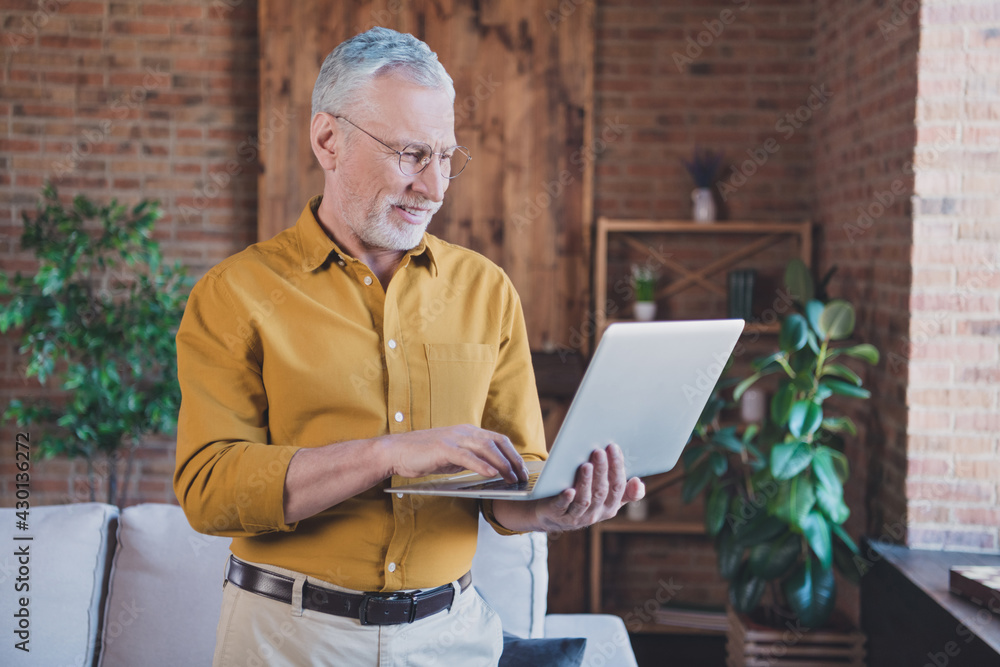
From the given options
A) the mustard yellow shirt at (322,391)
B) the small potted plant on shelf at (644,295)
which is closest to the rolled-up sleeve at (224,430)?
the mustard yellow shirt at (322,391)

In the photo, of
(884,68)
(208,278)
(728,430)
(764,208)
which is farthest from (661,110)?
(208,278)

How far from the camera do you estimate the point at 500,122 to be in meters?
3.74

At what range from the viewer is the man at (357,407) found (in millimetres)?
1163

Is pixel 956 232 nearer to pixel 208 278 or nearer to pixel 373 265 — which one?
pixel 373 265

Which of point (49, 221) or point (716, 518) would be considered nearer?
point (716, 518)

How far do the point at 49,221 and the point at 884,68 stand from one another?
328 centimetres

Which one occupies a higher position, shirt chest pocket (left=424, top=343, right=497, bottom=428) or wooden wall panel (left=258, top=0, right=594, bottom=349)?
wooden wall panel (left=258, top=0, right=594, bottom=349)

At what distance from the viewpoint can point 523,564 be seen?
84.6 inches

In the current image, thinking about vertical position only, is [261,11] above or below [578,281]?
above

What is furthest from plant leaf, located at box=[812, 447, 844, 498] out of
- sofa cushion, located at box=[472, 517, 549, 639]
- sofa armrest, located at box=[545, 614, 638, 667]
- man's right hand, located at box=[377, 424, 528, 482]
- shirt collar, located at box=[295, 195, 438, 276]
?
man's right hand, located at box=[377, 424, 528, 482]

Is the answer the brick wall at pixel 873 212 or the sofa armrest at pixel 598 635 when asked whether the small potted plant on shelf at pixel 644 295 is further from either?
the sofa armrest at pixel 598 635

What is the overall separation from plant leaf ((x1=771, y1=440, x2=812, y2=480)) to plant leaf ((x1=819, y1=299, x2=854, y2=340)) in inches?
17.4

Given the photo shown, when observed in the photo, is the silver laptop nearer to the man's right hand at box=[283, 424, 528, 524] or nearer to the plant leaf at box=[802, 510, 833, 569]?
the man's right hand at box=[283, 424, 528, 524]

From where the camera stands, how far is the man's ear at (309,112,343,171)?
1.36 meters
